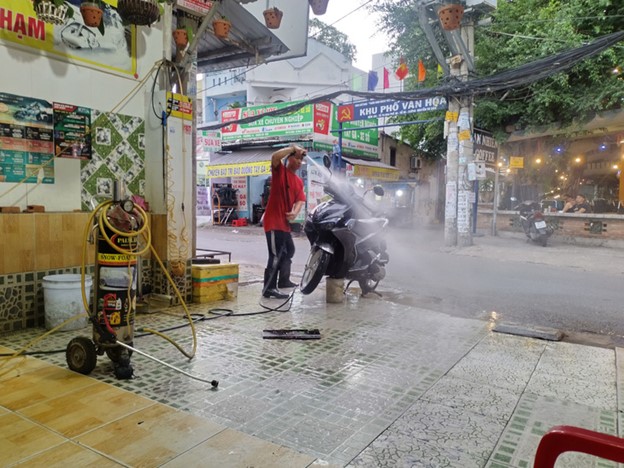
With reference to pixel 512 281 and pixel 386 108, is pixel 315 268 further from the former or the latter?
pixel 386 108

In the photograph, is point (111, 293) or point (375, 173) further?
point (375, 173)

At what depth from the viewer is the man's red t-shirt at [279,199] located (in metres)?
6.03

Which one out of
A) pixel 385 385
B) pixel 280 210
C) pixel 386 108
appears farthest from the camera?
pixel 386 108

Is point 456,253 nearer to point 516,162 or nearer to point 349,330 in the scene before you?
Result: point 516,162

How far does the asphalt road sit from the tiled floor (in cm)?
126

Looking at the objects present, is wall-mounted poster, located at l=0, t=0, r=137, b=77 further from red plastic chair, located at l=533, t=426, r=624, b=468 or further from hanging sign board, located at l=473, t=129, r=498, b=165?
hanging sign board, located at l=473, t=129, r=498, b=165

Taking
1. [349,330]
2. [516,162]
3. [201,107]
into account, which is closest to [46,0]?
[349,330]

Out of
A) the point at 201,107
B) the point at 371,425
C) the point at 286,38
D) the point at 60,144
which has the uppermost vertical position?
the point at 201,107

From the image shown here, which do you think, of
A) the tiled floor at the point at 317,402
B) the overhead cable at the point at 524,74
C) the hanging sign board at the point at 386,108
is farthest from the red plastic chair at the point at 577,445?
the hanging sign board at the point at 386,108

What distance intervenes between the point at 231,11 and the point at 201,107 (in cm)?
2184

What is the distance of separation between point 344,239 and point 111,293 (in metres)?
3.03

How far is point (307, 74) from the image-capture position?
79.4 feet

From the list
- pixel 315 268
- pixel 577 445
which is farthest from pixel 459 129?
pixel 577 445

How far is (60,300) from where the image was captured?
4301mm
